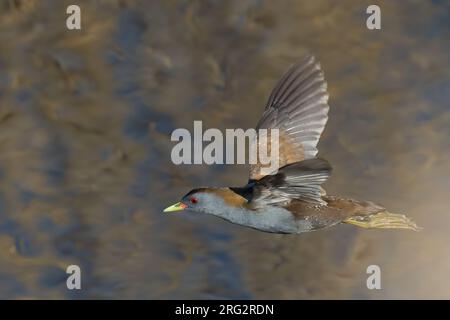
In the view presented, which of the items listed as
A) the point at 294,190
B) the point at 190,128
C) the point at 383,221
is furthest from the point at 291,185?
the point at 190,128

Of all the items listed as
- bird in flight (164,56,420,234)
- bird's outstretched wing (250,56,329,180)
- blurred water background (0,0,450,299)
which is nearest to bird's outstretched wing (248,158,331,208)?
bird in flight (164,56,420,234)

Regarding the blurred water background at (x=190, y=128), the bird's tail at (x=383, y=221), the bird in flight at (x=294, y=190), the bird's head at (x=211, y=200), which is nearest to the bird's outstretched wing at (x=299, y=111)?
the bird in flight at (x=294, y=190)

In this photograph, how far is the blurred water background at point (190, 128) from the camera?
25.0 feet

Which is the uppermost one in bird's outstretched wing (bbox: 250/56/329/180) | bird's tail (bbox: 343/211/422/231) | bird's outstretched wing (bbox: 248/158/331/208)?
bird's outstretched wing (bbox: 250/56/329/180)

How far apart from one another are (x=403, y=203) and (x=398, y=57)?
139cm

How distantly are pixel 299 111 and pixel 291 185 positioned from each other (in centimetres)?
96

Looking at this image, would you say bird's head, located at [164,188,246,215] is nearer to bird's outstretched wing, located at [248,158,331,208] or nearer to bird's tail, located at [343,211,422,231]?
bird's outstretched wing, located at [248,158,331,208]

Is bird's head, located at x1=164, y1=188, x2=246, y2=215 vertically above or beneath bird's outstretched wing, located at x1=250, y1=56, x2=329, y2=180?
beneath

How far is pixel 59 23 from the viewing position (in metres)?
8.52

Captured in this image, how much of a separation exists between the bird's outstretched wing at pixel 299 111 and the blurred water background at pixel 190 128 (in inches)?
57.2

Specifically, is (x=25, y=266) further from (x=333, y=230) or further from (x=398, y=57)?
(x=398, y=57)

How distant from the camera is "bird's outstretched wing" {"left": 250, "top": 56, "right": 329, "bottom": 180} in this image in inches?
247

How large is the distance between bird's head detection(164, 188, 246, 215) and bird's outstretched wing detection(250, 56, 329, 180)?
388mm
